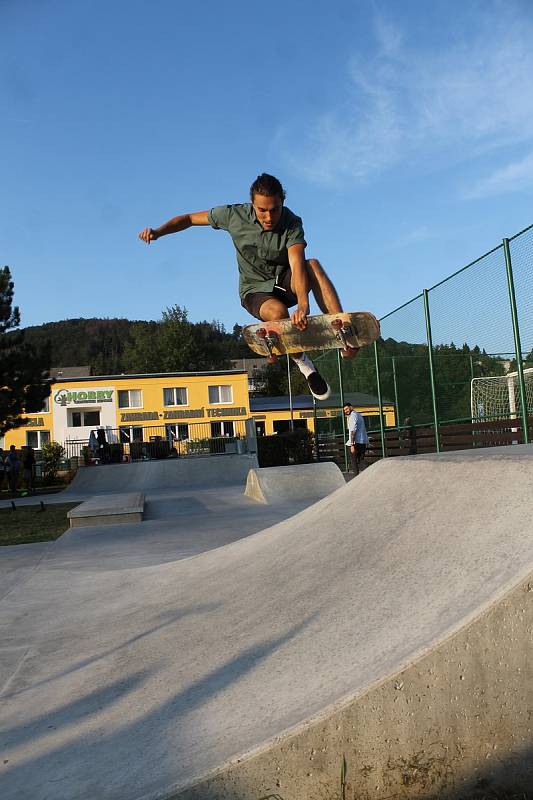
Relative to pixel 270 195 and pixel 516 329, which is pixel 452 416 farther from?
pixel 270 195

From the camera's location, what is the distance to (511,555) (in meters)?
2.31

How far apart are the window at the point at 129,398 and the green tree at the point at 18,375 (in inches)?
802

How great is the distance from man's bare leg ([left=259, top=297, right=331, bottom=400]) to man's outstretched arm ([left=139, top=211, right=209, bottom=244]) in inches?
29.1

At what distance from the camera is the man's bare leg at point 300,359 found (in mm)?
4766

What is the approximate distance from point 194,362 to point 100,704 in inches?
2719

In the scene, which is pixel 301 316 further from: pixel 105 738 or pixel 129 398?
pixel 129 398

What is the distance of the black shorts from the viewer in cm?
469

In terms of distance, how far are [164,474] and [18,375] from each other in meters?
7.23

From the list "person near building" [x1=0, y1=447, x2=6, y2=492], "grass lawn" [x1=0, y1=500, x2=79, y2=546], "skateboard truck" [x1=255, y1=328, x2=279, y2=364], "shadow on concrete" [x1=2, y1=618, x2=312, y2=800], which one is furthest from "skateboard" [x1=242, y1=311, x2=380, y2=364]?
"person near building" [x1=0, y1=447, x2=6, y2=492]

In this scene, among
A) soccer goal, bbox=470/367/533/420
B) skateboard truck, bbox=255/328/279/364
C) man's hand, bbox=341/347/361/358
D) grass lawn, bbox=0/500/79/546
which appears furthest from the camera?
soccer goal, bbox=470/367/533/420

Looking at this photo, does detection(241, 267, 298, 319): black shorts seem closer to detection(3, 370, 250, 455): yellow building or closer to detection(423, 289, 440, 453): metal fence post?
detection(423, 289, 440, 453): metal fence post

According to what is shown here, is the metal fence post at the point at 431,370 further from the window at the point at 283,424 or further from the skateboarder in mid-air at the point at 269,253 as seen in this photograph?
the window at the point at 283,424

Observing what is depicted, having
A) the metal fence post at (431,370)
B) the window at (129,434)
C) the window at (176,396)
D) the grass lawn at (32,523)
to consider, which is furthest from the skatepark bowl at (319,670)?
the window at (176,396)

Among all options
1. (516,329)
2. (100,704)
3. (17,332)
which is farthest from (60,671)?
(17,332)
